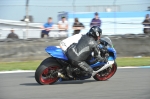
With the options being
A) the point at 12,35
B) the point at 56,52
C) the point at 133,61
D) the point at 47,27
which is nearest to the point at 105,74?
the point at 56,52

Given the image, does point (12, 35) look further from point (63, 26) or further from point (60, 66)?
point (60, 66)

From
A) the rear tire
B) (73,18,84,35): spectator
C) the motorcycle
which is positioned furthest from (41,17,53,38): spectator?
→ the rear tire

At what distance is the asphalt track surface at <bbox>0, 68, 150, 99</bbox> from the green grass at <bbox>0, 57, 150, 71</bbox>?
7.43ft

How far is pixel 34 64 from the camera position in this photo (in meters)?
12.8

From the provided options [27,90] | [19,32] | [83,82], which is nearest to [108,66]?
[83,82]

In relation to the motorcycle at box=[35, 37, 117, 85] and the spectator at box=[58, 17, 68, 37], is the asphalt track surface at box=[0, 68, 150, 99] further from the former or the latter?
the spectator at box=[58, 17, 68, 37]

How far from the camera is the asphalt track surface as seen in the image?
6.84 meters

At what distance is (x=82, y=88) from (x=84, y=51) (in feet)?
2.80

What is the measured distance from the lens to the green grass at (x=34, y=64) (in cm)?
1200

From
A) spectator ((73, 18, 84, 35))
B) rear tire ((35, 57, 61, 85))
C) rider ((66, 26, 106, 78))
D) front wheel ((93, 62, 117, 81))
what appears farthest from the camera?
spectator ((73, 18, 84, 35))

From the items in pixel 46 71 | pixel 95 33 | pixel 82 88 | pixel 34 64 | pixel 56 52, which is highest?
pixel 95 33

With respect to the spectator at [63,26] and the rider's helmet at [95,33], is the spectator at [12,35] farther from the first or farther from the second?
the rider's helmet at [95,33]

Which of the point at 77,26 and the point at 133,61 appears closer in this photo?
the point at 133,61

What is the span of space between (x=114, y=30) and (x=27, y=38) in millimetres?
3638
